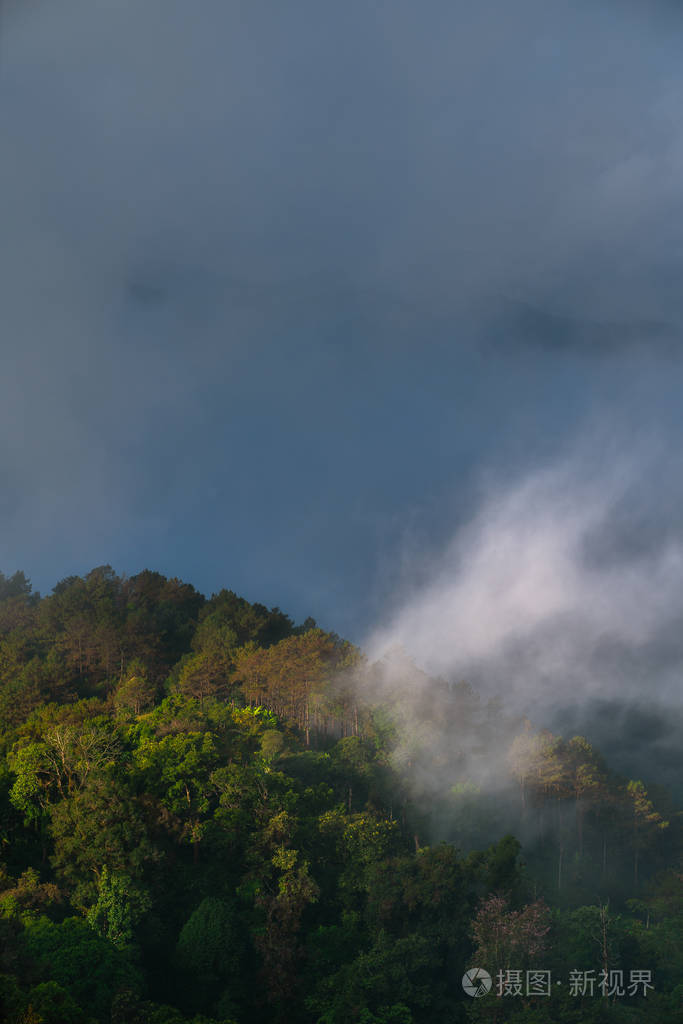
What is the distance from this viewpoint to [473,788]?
55.8 meters

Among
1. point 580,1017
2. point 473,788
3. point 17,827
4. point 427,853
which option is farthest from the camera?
point 473,788

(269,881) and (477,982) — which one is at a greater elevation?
(269,881)

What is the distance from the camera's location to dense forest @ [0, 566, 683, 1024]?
28.2 metres

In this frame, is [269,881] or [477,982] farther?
[269,881]

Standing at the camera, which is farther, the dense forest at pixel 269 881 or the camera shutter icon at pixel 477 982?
the camera shutter icon at pixel 477 982

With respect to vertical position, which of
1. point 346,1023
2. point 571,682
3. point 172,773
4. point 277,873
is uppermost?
point 571,682

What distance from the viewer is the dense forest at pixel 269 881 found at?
28.2 metres

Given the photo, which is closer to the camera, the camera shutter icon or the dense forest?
the dense forest

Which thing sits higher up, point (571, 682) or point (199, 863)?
point (571, 682)

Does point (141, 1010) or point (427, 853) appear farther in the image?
point (427, 853)

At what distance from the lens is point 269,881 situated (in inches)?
1320

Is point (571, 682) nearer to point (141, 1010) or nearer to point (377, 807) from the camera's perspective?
point (377, 807)

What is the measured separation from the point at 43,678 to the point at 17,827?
707 inches

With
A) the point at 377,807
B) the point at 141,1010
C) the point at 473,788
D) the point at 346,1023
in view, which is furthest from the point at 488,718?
the point at 141,1010
